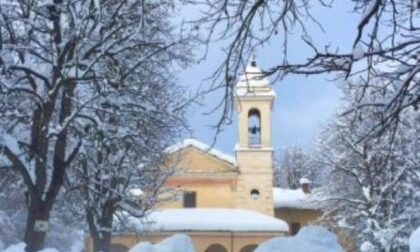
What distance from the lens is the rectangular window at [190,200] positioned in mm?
45750

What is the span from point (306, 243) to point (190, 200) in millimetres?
40386

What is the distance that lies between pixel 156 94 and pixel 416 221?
1826 centimetres

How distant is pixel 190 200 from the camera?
46.0 metres

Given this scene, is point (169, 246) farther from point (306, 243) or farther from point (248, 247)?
point (248, 247)

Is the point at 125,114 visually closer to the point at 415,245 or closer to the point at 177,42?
the point at 177,42

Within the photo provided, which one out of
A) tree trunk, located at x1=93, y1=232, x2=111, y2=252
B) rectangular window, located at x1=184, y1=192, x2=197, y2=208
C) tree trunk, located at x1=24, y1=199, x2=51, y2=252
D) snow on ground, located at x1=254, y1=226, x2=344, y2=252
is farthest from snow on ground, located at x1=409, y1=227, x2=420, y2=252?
rectangular window, located at x1=184, y1=192, x2=197, y2=208

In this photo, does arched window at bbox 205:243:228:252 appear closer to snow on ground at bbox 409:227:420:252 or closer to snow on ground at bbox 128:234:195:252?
snow on ground at bbox 409:227:420:252

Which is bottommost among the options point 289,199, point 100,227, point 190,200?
point 100,227

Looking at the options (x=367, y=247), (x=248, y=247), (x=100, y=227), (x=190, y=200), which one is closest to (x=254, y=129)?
(x=190, y=200)

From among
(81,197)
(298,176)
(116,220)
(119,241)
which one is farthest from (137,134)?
(298,176)

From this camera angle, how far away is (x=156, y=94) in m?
19.8

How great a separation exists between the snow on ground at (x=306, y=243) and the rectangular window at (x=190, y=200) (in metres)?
39.8

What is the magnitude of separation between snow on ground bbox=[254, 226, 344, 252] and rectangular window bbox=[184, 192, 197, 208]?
3977cm

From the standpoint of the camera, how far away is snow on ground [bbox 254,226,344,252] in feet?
18.9
